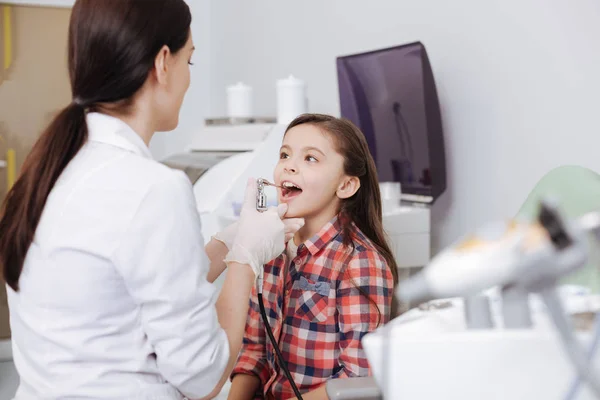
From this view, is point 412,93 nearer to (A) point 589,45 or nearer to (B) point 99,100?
(A) point 589,45

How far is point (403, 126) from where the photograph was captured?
2.25 meters

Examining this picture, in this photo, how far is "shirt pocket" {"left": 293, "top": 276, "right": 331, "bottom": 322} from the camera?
5.18ft

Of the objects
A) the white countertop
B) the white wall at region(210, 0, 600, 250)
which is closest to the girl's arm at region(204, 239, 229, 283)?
the white wall at region(210, 0, 600, 250)

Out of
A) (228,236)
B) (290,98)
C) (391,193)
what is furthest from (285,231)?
(290,98)

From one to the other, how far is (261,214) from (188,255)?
38 cm

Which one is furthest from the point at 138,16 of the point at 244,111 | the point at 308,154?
the point at 244,111

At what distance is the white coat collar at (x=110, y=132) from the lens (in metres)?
1.10

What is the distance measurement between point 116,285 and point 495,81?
141 centimetres

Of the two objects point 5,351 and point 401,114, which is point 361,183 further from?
point 5,351

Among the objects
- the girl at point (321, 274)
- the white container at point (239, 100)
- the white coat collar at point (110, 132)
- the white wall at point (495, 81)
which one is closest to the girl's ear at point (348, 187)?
the girl at point (321, 274)

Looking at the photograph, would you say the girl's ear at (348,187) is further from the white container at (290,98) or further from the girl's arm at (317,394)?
the white container at (290,98)

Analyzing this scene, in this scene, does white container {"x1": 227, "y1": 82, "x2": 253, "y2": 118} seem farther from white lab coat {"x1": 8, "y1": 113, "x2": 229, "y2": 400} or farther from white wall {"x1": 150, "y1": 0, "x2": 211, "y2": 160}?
white lab coat {"x1": 8, "y1": 113, "x2": 229, "y2": 400}

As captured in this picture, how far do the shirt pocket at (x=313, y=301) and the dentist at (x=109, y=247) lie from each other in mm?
466

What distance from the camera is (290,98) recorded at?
271 centimetres
